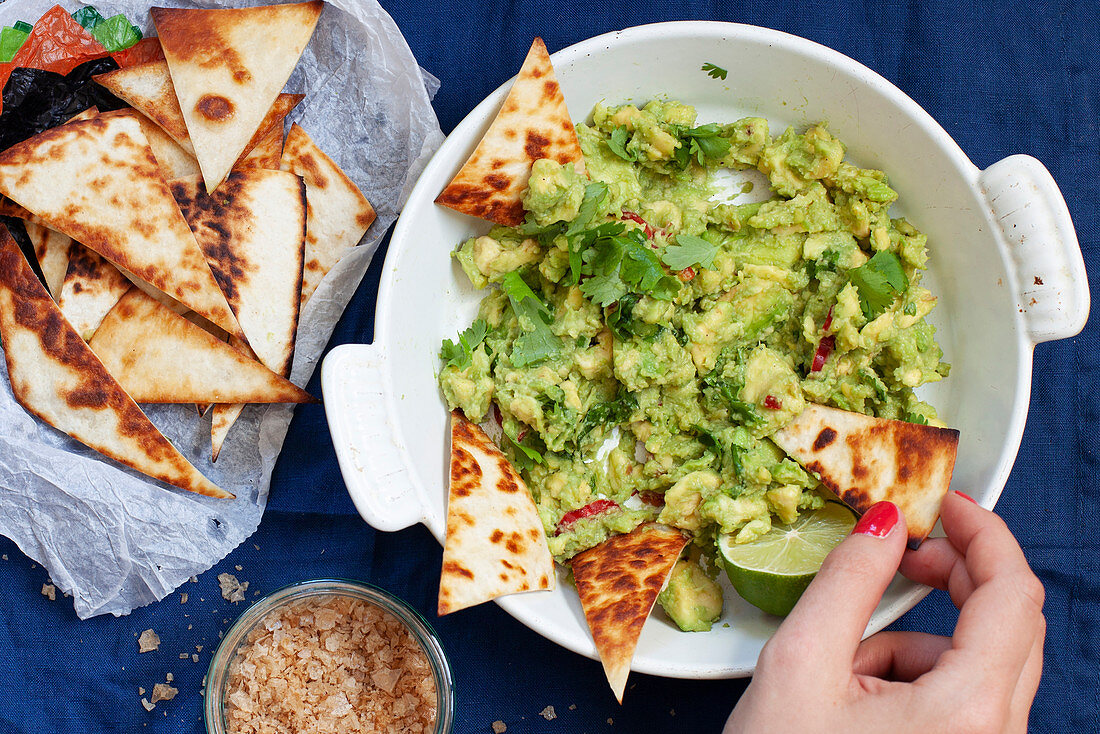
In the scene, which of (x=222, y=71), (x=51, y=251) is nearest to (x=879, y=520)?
(x=222, y=71)

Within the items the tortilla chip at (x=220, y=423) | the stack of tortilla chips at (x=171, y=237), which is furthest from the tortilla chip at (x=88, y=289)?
the tortilla chip at (x=220, y=423)

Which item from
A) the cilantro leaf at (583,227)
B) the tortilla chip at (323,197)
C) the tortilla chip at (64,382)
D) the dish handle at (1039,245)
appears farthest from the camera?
the tortilla chip at (323,197)

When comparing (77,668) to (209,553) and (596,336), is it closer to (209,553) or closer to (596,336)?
(209,553)

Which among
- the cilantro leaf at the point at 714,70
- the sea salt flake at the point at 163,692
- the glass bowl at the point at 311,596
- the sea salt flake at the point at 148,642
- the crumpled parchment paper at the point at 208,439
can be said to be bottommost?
the sea salt flake at the point at 163,692

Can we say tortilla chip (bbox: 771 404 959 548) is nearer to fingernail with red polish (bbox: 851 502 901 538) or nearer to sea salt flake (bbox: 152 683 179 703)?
fingernail with red polish (bbox: 851 502 901 538)

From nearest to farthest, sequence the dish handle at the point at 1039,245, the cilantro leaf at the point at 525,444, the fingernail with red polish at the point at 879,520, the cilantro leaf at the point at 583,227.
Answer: the fingernail with red polish at the point at 879,520, the dish handle at the point at 1039,245, the cilantro leaf at the point at 583,227, the cilantro leaf at the point at 525,444

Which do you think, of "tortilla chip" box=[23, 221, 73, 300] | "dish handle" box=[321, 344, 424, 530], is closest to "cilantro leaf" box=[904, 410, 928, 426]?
"dish handle" box=[321, 344, 424, 530]

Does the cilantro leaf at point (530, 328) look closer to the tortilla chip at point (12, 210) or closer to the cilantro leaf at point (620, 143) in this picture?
the cilantro leaf at point (620, 143)
